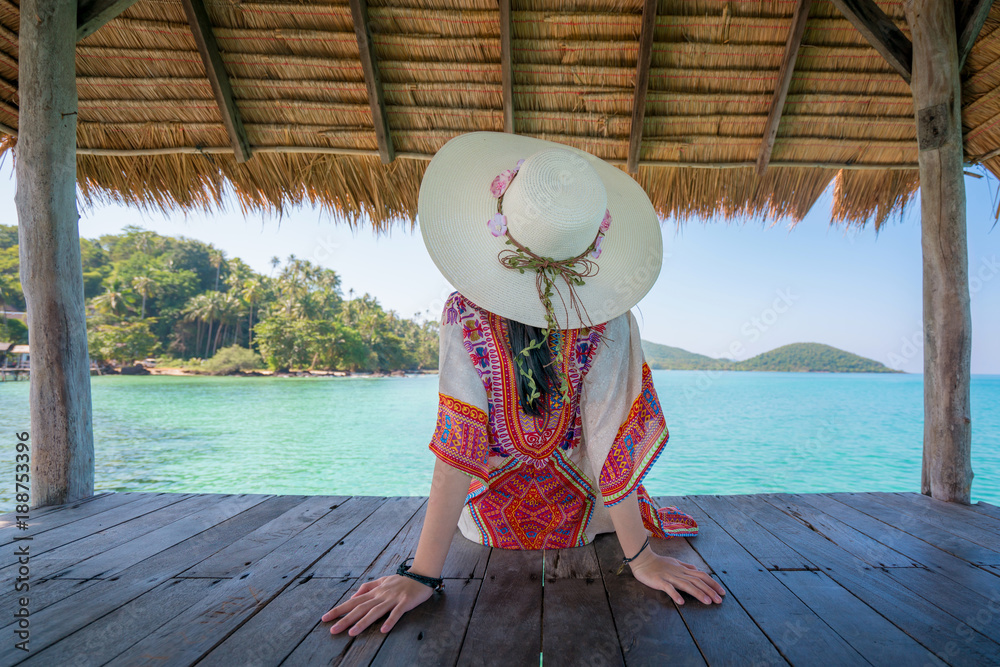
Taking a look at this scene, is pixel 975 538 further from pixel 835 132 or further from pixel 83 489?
pixel 83 489

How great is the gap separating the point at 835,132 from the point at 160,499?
3.79m

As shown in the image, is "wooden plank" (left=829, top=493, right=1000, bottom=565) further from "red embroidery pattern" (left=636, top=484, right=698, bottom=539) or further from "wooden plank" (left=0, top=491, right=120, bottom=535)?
"wooden plank" (left=0, top=491, right=120, bottom=535)

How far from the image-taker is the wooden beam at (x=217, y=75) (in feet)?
8.39

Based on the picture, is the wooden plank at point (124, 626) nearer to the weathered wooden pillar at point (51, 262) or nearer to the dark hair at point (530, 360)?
the dark hair at point (530, 360)

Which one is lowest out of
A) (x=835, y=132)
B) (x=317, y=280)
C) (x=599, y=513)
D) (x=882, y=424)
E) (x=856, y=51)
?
(x=882, y=424)

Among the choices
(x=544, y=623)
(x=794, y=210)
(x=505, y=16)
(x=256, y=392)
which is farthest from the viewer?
(x=256, y=392)

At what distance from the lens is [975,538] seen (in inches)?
63.4

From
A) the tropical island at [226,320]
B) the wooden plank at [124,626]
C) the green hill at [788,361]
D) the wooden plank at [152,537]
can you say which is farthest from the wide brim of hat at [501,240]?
the green hill at [788,361]

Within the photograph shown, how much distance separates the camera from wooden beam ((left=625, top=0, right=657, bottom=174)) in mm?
2609

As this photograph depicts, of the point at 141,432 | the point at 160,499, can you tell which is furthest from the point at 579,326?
the point at 141,432

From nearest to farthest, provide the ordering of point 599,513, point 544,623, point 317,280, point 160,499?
point 544,623
point 599,513
point 160,499
point 317,280

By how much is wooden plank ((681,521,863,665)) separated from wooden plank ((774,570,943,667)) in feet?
0.06

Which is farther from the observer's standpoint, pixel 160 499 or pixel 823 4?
pixel 823 4

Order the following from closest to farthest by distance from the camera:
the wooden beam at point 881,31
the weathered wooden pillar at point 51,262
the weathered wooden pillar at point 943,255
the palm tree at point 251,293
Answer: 1. the weathered wooden pillar at point 51,262
2. the weathered wooden pillar at point 943,255
3. the wooden beam at point 881,31
4. the palm tree at point 251,293
